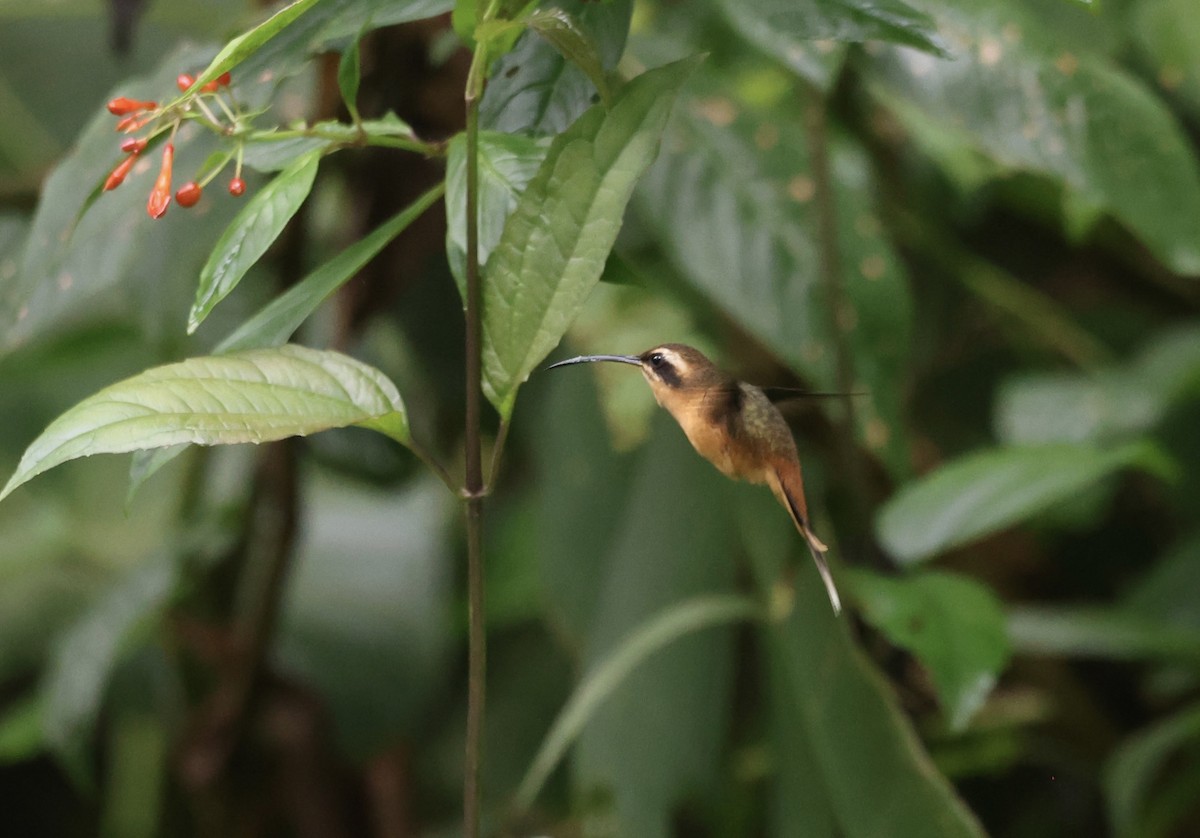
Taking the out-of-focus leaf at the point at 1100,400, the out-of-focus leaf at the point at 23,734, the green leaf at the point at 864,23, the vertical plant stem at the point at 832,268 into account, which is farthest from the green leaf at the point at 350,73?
the out-of-focus leaf at the point at 23,734

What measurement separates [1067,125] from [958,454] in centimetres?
52

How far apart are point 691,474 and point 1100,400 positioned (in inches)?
14.1

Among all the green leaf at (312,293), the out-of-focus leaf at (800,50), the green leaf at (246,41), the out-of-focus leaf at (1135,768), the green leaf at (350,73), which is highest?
the green leaf at (246,41)

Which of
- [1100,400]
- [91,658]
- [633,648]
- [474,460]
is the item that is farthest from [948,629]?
[91,658]

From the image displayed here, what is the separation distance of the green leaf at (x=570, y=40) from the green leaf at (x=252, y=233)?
76 millimetres

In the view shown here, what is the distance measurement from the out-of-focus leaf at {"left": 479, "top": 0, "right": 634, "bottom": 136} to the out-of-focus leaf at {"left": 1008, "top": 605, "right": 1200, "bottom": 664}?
55 cm

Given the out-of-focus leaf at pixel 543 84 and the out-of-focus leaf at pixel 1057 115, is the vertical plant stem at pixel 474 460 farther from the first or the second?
the out-of-focus leaf at pixel 1057 115

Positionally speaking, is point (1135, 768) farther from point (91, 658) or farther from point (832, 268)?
point (91, 658)

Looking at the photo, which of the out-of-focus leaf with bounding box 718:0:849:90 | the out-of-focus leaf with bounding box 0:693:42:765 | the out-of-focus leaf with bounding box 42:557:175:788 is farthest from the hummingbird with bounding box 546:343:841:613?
the out-of-focus leaf with bounding box 0:693:42:765

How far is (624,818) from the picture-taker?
2.51 ft

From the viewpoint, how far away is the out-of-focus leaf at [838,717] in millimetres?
540

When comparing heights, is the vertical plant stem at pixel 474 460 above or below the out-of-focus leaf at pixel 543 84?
below

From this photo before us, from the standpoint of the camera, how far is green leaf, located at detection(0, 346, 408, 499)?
0.90 ft

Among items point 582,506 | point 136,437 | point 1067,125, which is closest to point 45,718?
point 582,506
